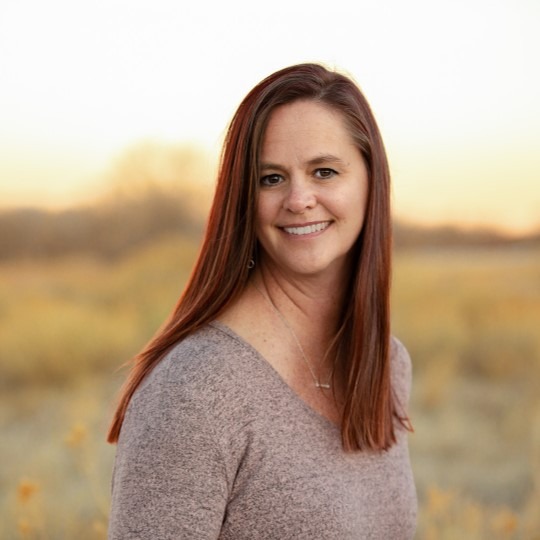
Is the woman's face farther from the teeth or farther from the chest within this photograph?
the chest

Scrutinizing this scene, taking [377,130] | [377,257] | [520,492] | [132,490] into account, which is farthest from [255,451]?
[520,492]

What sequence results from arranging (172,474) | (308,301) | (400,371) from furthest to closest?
(400,371) < (308,301) < (172,474)

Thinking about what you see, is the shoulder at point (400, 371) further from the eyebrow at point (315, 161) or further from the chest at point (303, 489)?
the eyebrow at point (315, 161)

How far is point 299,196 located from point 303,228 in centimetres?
7

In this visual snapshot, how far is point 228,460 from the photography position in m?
1.43

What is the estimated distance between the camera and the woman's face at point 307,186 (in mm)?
1591

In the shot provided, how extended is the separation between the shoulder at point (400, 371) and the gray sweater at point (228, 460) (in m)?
0.38

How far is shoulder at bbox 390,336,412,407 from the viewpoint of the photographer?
79.3 inches

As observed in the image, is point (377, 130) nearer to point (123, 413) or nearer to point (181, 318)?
point (181, 318)

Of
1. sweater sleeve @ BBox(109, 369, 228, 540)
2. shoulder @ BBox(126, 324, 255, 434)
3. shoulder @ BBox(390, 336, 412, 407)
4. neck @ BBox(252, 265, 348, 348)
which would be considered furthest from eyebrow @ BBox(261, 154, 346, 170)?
shoulder @ BBox(390, 336, 412, 407)

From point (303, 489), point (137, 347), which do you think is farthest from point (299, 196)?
point (137, 347)

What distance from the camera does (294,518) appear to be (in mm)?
1496

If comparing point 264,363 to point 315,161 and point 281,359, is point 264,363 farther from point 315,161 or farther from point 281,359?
point 315,161

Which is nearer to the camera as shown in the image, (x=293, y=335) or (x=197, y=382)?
(x=197, y=382)
